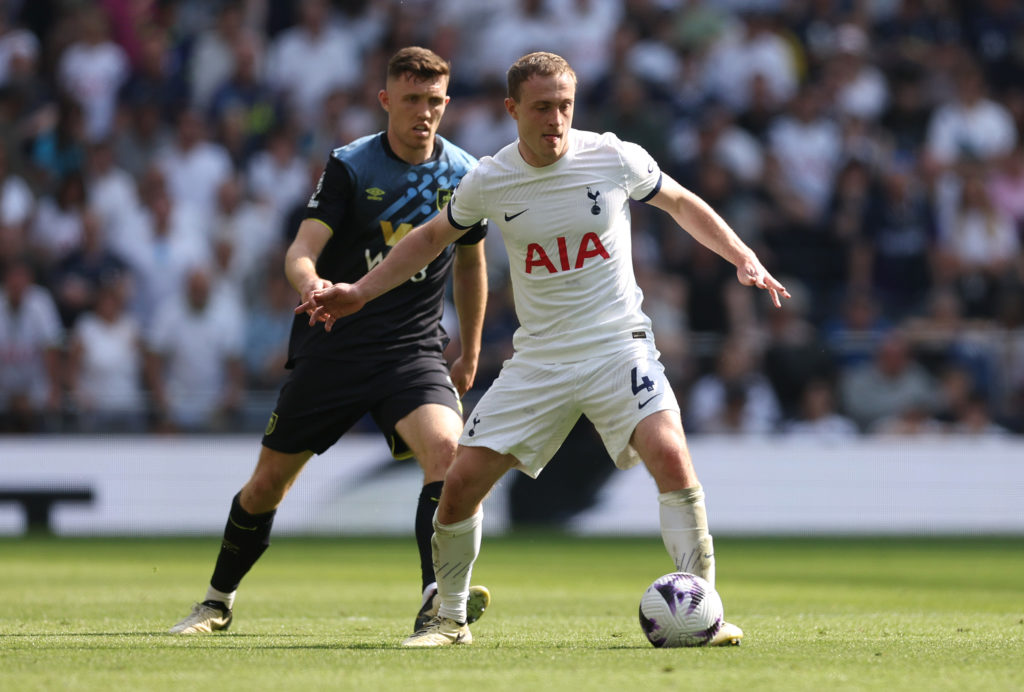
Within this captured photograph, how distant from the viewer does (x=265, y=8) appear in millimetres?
20438

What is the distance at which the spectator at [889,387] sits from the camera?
1566 centimetres

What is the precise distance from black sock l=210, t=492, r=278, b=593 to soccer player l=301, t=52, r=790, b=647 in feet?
4.67

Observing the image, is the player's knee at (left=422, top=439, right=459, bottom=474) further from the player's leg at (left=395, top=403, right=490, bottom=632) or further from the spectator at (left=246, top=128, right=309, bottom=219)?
the spectator at (left=246, top=128, right=309, bottom=219)

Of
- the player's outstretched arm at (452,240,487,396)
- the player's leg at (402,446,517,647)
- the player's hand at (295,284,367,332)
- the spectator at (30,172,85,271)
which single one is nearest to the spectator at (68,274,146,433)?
the spectator at (30,172,85,271)

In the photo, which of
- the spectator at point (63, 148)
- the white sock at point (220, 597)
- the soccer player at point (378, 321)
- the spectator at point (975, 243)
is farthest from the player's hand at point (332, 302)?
the spectator at point (63, 148)

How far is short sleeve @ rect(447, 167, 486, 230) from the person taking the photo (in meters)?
6.50

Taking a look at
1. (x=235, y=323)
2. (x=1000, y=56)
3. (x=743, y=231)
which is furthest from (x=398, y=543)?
(x=1000, y=56)

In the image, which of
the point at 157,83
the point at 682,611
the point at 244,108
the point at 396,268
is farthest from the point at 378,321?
the point at 157,83

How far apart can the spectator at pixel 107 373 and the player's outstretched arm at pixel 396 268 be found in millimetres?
9971

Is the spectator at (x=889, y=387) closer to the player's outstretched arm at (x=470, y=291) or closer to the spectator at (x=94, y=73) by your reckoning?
the player's outstretched arm at (x=470, y=291)

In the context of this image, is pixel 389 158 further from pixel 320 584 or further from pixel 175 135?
pixel 175 135

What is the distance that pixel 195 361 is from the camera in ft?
53.3

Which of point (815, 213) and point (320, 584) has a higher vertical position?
point (815, 213)

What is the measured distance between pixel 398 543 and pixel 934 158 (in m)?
7.79
